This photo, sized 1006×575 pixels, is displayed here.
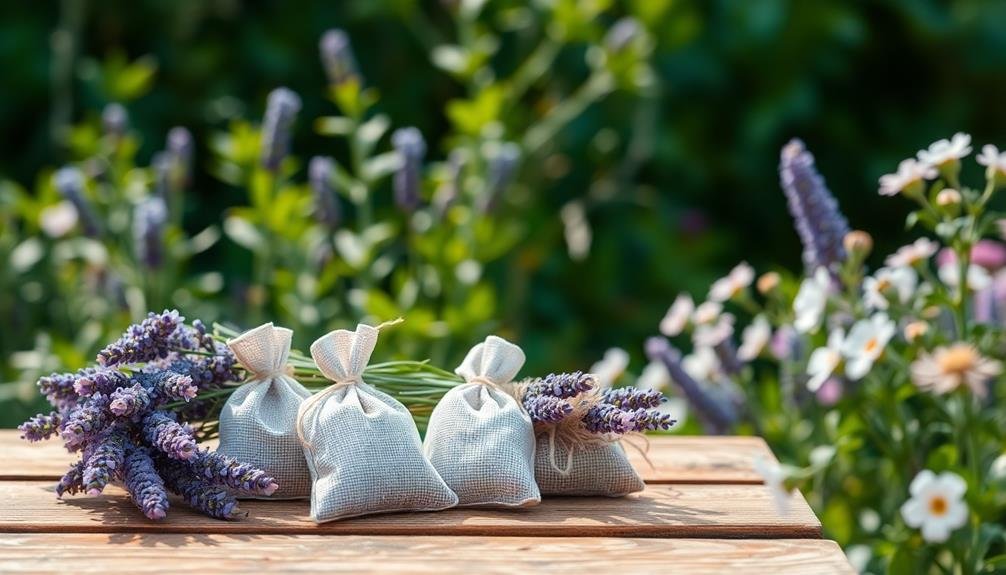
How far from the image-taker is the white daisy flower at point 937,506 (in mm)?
1421

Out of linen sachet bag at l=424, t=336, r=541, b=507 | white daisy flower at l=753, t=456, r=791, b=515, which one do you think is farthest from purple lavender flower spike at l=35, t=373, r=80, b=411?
white daisy flower at l=753, t=456, r=791, b=515

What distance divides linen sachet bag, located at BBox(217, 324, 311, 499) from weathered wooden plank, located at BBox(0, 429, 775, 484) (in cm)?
27

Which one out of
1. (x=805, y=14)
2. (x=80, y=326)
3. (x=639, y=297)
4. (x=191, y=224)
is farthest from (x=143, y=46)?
(x=805, y=14)

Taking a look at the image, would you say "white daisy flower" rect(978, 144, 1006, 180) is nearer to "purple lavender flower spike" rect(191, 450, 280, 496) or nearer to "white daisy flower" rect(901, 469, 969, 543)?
"white daisy flower" rect(901, 469, 969, 543)

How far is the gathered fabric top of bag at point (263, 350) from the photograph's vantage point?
1.37 meters

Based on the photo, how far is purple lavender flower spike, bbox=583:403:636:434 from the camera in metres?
1.33

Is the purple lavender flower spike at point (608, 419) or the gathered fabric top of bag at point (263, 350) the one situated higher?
the gathered fabric top of bag at point (263, 350)

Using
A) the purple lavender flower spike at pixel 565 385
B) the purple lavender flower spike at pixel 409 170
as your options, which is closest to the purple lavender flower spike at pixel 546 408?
the purple lavender flower spike at pixel 565 385

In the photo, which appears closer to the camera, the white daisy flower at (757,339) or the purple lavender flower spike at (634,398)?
the purple lavender flower spike at (634,398)

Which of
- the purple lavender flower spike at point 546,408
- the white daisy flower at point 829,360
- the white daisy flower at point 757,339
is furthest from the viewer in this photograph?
the white daisy flower at point 757,339

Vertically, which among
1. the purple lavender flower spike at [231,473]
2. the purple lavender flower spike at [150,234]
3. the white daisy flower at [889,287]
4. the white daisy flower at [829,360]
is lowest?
the purple lavender flower spike at [231,473]

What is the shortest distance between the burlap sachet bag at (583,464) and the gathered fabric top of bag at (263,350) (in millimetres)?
287

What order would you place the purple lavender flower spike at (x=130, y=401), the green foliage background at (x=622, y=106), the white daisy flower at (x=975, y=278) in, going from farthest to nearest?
the green foliage background at (x=622, y=106), the white daisy flower at (x=975, y=278), the purple lavender flower spike at (x=130, y=401)

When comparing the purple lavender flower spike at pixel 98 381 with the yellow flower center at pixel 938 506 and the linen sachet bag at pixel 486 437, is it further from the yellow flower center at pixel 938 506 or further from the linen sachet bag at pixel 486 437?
the yellow flower center at pixel 938 506
